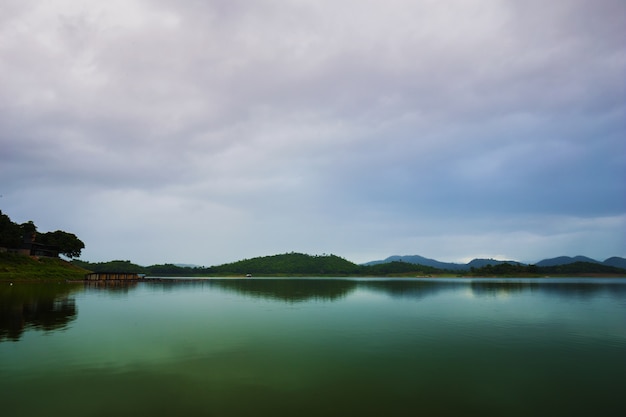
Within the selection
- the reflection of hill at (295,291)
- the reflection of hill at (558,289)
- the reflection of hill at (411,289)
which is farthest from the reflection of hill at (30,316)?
the reflection of hill at (558,289)

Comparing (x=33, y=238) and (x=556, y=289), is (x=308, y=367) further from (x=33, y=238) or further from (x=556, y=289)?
(x=33, y=238)

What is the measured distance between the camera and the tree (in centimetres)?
13638

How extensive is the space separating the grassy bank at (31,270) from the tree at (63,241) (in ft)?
32.7

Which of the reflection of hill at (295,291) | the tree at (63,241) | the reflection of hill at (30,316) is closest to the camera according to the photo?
the reflection of hill at (30,316)

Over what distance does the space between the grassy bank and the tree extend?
392 inches

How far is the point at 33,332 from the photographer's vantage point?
2916cm

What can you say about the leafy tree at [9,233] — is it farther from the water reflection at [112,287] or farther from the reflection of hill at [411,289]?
the reflection of hill at [411,289]

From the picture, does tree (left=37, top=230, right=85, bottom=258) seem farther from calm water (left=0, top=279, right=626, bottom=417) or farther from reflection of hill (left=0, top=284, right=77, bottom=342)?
calm water (left=0, top=279, right=626, bottom=417)

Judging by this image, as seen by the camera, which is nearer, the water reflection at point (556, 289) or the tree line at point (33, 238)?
the water reflection at point (556, 289)

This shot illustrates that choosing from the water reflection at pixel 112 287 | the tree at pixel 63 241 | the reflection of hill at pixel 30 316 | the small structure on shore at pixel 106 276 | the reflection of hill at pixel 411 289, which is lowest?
the reflection of hill at pixel 411 289

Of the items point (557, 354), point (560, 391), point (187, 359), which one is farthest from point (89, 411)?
point (557, 354)

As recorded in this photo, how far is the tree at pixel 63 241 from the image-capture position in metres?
136

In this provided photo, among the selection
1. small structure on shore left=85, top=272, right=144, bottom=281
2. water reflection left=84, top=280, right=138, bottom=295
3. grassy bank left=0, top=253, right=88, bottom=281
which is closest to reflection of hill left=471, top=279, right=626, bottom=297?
water reflection left=84, top=280, right=138, bottom=295

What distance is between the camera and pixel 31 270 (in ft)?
336
